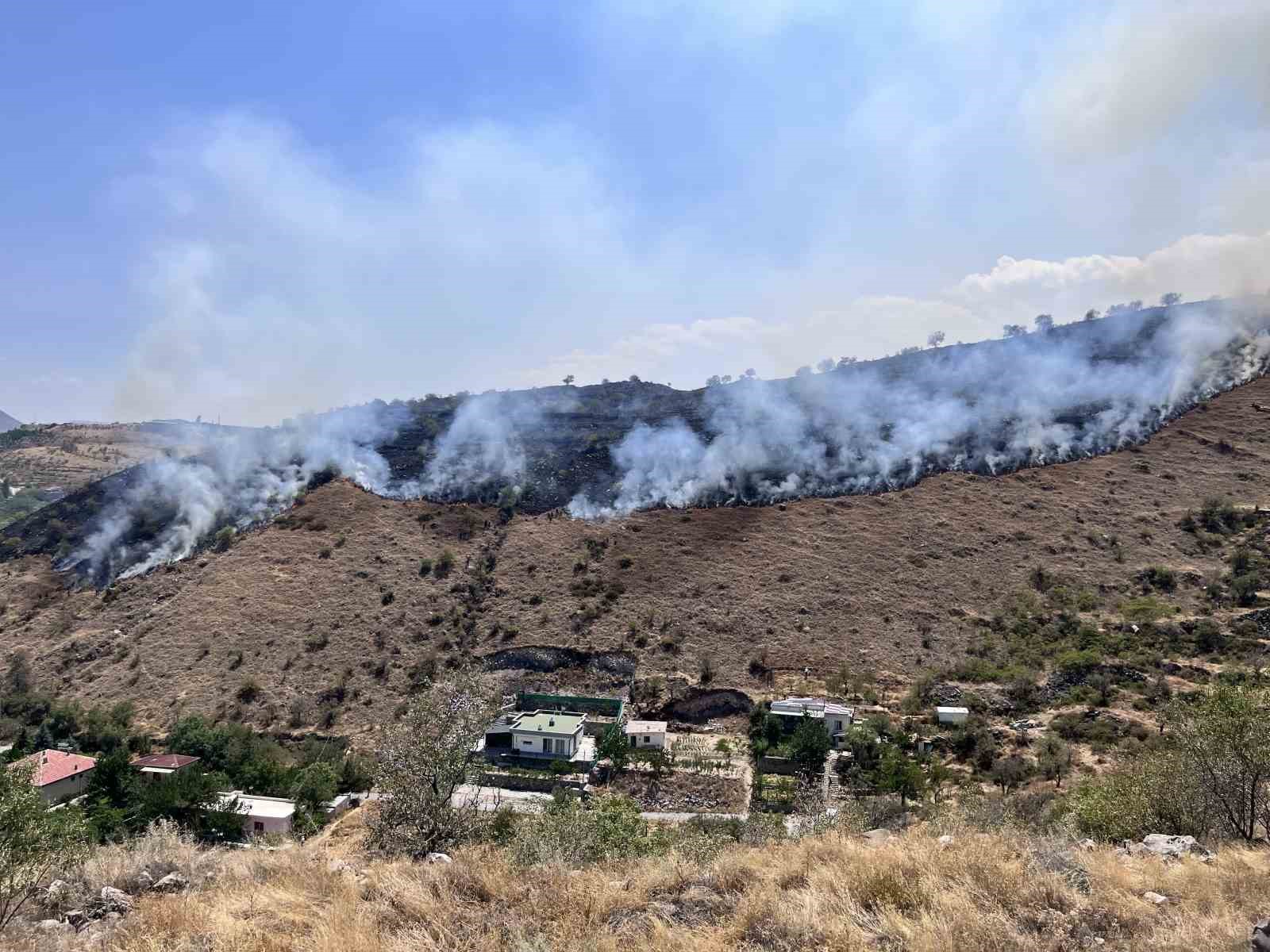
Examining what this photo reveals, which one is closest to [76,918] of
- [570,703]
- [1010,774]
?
[1010,774]

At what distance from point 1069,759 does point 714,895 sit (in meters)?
21.3

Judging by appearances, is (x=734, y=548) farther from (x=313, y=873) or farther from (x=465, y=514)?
(x=313, y=873)

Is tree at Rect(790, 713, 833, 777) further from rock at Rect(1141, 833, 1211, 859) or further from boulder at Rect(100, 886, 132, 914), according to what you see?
boulder at Rect(100, 886, 132, 914)

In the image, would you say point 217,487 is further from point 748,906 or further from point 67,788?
point 748,906

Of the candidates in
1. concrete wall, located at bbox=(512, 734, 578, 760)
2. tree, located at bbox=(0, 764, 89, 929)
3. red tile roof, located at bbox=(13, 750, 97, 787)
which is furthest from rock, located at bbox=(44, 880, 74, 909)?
concrete wall, located at bbox=(512, 734, 578, 760)

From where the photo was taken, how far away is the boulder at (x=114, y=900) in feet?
28.6

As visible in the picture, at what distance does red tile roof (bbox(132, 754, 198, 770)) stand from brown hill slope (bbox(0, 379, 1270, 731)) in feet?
17.9

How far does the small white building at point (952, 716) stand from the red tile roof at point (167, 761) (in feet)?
94.9

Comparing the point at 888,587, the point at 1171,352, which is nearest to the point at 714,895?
the point at 888,587

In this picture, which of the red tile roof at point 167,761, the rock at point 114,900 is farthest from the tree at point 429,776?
the red tile roof at point 167,761

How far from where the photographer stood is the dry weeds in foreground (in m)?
6.74

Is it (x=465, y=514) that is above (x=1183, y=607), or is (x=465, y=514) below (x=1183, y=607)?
above

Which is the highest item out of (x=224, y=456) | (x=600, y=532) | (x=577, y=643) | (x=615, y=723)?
(x=224, y=456)

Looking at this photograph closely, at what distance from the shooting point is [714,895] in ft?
27.1
